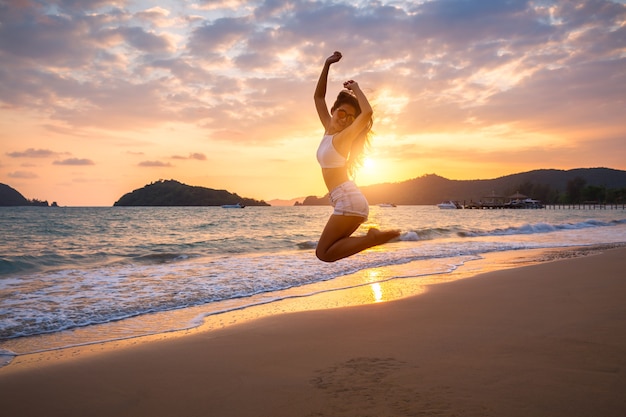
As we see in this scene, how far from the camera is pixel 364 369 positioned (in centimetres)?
497

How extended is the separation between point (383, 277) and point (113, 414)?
9343 mm

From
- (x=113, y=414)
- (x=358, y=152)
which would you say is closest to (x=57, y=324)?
(x=113, y=414)

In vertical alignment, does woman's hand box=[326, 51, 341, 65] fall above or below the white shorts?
above

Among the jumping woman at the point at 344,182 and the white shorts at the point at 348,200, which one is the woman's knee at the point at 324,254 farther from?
the white shorts at the point at 348,200

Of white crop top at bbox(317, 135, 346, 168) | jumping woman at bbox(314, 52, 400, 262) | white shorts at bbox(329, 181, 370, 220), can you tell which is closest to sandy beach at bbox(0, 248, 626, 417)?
jumping woman at bbox(314, 52, 400, 262)

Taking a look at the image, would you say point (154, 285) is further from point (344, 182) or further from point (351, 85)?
point (351, 85)

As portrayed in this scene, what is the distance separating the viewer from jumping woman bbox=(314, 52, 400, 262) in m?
5.18

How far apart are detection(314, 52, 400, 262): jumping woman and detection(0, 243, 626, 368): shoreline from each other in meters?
2.96

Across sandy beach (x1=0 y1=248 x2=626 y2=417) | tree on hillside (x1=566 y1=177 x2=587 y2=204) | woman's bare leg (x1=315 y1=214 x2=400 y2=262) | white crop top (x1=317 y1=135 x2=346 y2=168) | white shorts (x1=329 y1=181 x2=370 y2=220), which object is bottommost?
sandy beach (x1=0 y1=248 x2=626 y2=417)

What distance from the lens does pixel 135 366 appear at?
18.1ft

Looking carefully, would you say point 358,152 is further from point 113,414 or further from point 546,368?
point 113,414

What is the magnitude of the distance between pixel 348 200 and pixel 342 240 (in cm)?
45

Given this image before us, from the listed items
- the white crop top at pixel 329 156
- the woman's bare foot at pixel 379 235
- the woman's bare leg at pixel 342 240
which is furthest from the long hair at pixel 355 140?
the woman's bare foot at pixel 379 235

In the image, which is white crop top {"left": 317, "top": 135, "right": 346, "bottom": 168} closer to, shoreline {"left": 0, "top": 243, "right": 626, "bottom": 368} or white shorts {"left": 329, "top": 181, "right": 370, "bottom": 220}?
white shorts {"left": 329, "top": 181, "right": 370, "bottom": 220}
